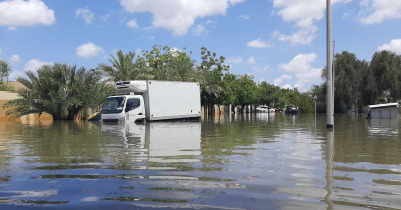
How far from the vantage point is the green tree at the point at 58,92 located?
3312 cm

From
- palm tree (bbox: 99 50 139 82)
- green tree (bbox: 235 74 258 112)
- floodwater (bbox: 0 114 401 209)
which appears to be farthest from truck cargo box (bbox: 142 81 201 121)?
green tree (bbox: 235 74 258 112)

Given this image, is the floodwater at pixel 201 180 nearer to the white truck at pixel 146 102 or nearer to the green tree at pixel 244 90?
the white truck at pixel 146 102

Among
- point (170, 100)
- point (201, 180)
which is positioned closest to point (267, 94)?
point (170, 100)

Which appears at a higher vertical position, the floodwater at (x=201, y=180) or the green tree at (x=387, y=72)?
the green tree at (x=387, y=72)

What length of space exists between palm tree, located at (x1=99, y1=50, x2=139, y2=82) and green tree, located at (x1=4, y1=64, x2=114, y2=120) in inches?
94.5

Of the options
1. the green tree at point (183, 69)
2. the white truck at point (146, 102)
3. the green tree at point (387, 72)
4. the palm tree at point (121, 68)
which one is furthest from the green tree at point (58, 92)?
the green tree at point (387, 72)

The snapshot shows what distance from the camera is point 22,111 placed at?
33906 mm

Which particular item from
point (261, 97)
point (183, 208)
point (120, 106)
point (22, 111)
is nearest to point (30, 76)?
point (22, 111)

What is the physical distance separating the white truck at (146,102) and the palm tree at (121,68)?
9.21 m

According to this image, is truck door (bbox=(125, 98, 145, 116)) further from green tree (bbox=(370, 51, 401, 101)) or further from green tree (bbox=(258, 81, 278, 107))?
green tree (bbox=(258, 81, 278, 107))

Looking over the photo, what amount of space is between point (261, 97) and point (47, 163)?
9380 cm

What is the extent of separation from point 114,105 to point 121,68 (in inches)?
485

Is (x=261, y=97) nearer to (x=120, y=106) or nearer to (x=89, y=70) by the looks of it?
(x=89, y=70)

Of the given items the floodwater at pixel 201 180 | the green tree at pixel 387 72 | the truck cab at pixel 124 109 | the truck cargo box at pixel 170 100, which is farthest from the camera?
the green tree at pixel 387 72
